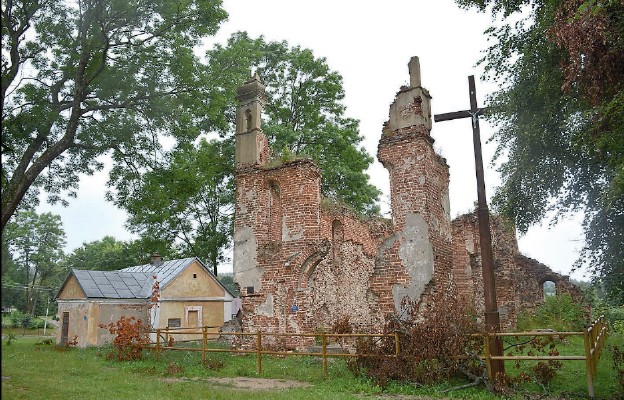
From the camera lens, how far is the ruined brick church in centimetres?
1214

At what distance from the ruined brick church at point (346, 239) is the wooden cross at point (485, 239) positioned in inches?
88.5

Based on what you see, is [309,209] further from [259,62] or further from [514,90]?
[259,62]

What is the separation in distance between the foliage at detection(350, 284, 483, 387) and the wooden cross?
0.40 meters

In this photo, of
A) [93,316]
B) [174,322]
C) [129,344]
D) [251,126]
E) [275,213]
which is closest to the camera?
[129,344]

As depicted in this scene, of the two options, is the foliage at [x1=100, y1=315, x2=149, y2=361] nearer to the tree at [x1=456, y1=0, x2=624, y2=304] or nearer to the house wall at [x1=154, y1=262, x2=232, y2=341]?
the house wall at [x1=154, y1=262, x2=232, y2=341]

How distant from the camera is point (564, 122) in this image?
33.1 feet

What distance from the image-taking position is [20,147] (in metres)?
11.6

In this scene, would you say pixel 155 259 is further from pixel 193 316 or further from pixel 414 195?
pixel 414 195

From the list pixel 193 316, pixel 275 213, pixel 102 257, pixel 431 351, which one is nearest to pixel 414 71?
pixel 275 213

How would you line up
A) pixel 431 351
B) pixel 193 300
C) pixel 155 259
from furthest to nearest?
pixel 155 259
pixel 193 300
pixel 431 351

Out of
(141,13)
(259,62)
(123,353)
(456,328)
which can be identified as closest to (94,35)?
(141,13)

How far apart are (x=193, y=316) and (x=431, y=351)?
17470 millimetres

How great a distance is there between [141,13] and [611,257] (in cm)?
1202

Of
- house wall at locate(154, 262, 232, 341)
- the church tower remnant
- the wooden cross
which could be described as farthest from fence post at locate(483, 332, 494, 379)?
house wall at locate(154, 262, 232, 341)
